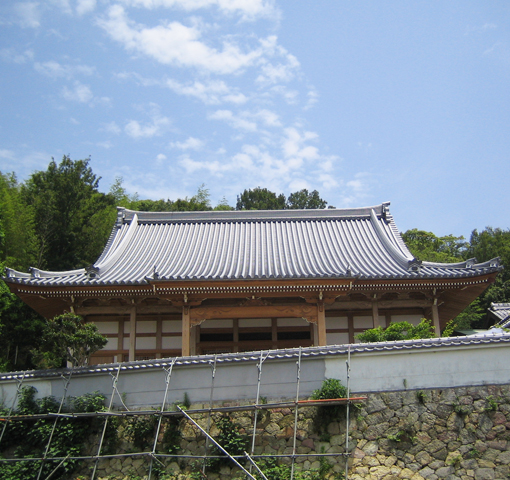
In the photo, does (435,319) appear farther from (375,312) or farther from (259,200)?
(259,200)

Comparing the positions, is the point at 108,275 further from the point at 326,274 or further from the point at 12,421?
the point at 326,274

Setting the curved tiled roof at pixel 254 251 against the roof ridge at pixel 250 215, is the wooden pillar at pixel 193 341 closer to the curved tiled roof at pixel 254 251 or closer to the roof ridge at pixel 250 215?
the curved tiled roof at pixel 254 251

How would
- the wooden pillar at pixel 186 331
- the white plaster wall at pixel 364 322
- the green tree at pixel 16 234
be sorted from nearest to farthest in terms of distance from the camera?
the wooden pillar at pixel 186 331 → the white plaster wall at pixel 364 322 → the green tree at pixel 16 234

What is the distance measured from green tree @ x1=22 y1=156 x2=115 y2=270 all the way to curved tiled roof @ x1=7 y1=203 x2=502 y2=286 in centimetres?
684

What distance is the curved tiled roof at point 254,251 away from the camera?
15.2 m

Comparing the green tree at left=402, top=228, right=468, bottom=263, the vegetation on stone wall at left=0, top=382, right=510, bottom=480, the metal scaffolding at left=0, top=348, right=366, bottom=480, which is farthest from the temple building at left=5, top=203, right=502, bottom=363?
the green tree at left=402, top=228, right=468, bottom=263

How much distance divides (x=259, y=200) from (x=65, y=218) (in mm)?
24277

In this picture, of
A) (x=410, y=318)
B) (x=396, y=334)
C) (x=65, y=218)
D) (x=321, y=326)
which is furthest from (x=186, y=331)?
(x=65, y=218)

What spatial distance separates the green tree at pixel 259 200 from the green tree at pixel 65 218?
20.5 m

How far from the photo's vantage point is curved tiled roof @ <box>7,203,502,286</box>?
49.9ft

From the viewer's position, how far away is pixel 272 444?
1032cm

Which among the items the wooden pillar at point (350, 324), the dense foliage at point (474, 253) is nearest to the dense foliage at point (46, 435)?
the wooden pillar at point (350, 324)

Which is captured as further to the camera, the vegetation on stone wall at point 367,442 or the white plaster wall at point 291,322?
the white plaster wall at point 291,322

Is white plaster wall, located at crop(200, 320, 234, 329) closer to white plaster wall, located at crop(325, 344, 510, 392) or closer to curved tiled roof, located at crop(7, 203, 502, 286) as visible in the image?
curved tiled roof, located at crop(7, 203, 502, 286)
